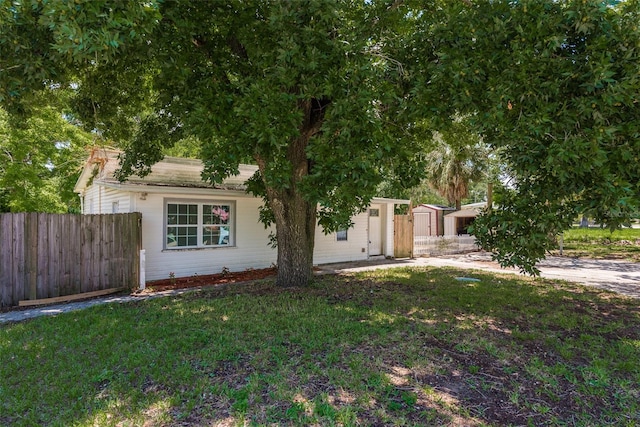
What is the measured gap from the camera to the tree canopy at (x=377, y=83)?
4172 mm

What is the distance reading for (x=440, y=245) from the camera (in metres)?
16.4

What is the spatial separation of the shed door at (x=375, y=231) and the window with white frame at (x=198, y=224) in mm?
6011

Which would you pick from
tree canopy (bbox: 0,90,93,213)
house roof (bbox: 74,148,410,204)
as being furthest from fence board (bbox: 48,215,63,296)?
tree canopy (bbox: 0,90,93,213)

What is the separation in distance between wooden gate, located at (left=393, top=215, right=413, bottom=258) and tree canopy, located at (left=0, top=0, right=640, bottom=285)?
26.0 feet

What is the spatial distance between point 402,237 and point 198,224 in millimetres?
8507

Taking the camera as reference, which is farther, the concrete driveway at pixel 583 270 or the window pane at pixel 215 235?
the window pane at pixel 215 235

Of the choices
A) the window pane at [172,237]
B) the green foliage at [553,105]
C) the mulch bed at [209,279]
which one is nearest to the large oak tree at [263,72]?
the green foliage at [553,105]

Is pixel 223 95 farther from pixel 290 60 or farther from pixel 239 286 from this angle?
pixel 239 286

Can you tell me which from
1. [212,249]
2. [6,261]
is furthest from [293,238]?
[6,261]

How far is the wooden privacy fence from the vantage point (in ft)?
22.5

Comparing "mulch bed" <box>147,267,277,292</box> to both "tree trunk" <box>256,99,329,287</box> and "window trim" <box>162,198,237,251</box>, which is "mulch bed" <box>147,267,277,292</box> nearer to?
"window trim" <box>162,198,237,251</box>

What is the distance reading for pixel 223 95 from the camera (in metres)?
5.91

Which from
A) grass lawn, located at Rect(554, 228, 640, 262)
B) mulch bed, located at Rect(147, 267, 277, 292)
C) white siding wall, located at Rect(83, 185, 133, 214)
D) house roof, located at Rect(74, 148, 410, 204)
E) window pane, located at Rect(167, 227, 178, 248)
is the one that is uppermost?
house roof, located at Rect(74, 148, 410, 204)

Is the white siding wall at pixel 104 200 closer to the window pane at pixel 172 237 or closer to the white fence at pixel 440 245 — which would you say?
the window pane at pixel 172 237
